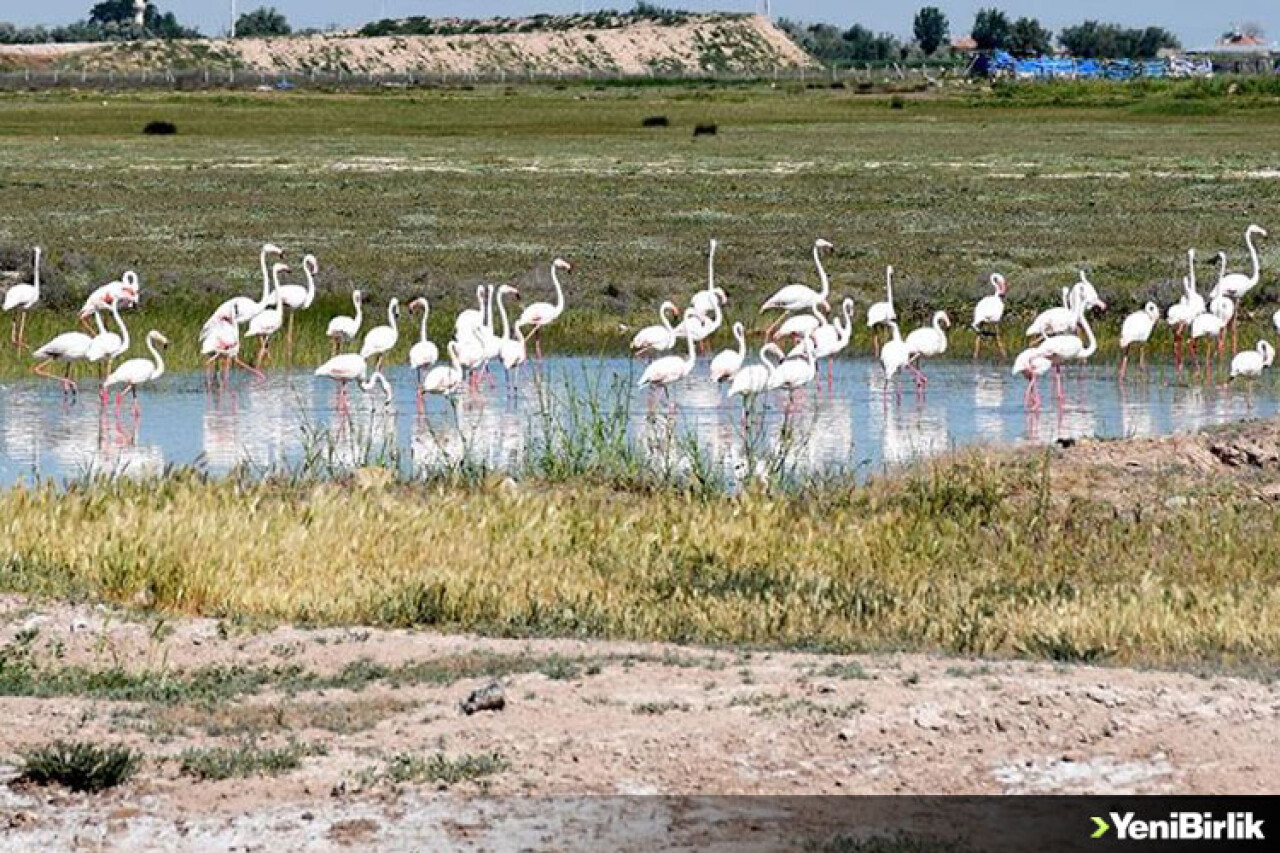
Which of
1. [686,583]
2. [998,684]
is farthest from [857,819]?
[686,583]

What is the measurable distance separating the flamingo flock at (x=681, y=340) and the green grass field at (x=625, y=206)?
0.67m

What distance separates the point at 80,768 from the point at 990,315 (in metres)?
20.2

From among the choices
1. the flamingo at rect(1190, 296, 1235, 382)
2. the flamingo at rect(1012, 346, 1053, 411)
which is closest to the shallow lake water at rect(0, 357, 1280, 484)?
the flamingo at rect(1012, 346, 1053, 411)

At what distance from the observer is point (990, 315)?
92.0 feet

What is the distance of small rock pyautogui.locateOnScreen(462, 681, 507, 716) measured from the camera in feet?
32.0

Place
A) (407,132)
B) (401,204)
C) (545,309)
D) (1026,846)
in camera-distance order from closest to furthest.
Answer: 1. (1026,846)
2. (545,309)
3. (401,204)
4. (407,132)

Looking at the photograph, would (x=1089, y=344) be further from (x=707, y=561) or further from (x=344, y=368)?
(x=707, y=561)

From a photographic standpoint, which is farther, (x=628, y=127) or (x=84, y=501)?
(x=628, y=127)

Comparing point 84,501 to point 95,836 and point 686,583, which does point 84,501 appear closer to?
point 686,583

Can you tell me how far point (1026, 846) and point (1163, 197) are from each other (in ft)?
139

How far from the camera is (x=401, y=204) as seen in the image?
49.0 meters

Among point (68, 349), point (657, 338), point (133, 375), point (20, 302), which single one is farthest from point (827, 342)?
point (20, 302)

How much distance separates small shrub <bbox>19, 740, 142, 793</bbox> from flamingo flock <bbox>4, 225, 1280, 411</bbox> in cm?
1407

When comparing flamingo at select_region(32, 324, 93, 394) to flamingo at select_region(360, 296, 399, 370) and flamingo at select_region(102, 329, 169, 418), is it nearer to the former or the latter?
flamingo at select_region(102, 329, 169, 418)
